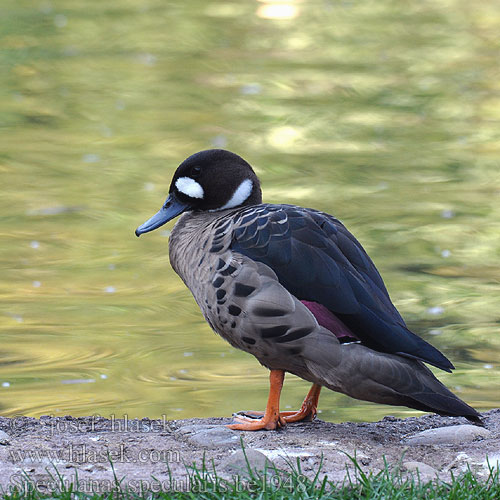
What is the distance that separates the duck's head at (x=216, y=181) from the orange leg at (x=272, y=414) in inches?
37.3

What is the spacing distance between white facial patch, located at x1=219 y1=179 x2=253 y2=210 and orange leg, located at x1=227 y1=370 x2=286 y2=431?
93 centimetres

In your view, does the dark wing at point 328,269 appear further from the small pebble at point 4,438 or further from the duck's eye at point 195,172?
the small pebble at point 4,438

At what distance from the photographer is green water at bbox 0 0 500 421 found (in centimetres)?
623

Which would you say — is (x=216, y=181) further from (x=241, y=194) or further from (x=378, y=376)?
(x=378, y=376)

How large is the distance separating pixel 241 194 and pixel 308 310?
3.17 ft

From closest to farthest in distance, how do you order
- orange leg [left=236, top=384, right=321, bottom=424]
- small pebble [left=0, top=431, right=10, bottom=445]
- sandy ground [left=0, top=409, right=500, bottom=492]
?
sandy ground [left=0, top=409, right=500, bottom=492] < small pebble [left=0, top=431, right=10, bottom=445] < orange leg [left=236, top=384, right=321, bottom=424]

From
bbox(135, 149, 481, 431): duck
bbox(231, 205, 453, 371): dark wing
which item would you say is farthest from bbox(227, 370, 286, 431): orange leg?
bbox(231, 205, 453, 371): dark wing

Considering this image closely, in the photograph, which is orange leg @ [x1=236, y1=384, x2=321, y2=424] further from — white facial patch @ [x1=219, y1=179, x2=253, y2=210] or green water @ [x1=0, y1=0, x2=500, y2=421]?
white facial patch @ [x1=219, y1=179, x2=253, y2=210]

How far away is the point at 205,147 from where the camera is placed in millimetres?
10445

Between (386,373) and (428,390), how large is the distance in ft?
0.62

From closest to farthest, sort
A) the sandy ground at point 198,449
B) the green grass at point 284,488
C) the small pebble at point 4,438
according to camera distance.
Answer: the green grass at point 284,488 → the sandy ground at point 198,449 → the small pebble at point 4,438

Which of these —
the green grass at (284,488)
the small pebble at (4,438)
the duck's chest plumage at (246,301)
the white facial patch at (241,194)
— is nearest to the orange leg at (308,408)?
the duck's chest plumage at (246,301)

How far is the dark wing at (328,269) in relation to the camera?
434cm

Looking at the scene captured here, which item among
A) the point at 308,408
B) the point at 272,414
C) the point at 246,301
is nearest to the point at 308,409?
the point at 308,408
